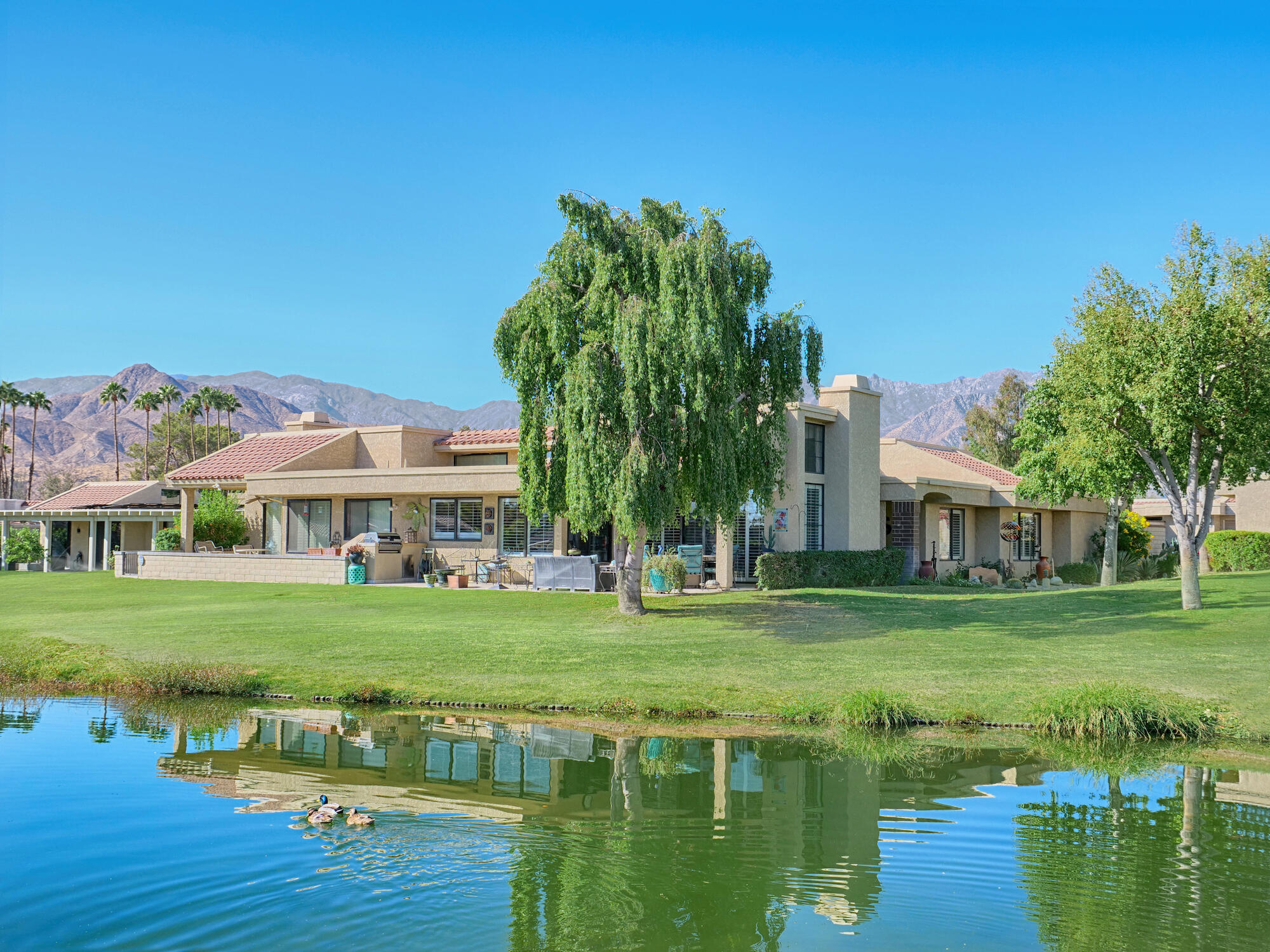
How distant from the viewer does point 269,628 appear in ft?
67.6

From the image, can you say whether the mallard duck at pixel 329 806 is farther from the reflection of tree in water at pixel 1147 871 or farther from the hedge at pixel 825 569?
the hedge at pixel 825 569

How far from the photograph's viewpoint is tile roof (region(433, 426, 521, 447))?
36.8 meters

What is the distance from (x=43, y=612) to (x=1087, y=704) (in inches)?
888

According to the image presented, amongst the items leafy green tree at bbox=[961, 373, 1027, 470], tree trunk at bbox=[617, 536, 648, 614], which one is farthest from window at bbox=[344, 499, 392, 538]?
leafy green tree at bbox=[961, 373, 1027, 470]

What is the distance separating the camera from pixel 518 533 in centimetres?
3247

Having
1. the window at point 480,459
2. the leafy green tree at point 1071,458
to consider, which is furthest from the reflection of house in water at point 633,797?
the window at point 480,459

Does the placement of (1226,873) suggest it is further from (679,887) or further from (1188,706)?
(1188,706)

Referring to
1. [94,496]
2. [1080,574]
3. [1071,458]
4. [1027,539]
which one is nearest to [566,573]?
[1071,458]

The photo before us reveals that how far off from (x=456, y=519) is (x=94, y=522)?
76.7ft

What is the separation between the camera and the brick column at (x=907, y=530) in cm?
3238

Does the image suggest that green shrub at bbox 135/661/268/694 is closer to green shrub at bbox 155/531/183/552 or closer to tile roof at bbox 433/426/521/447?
tile roof at bbox 433/426/521/447

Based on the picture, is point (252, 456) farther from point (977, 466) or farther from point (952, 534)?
point (977, 466)

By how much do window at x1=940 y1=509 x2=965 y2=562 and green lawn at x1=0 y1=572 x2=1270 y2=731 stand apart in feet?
23.7

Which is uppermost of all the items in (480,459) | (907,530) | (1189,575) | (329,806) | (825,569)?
(480,459)
